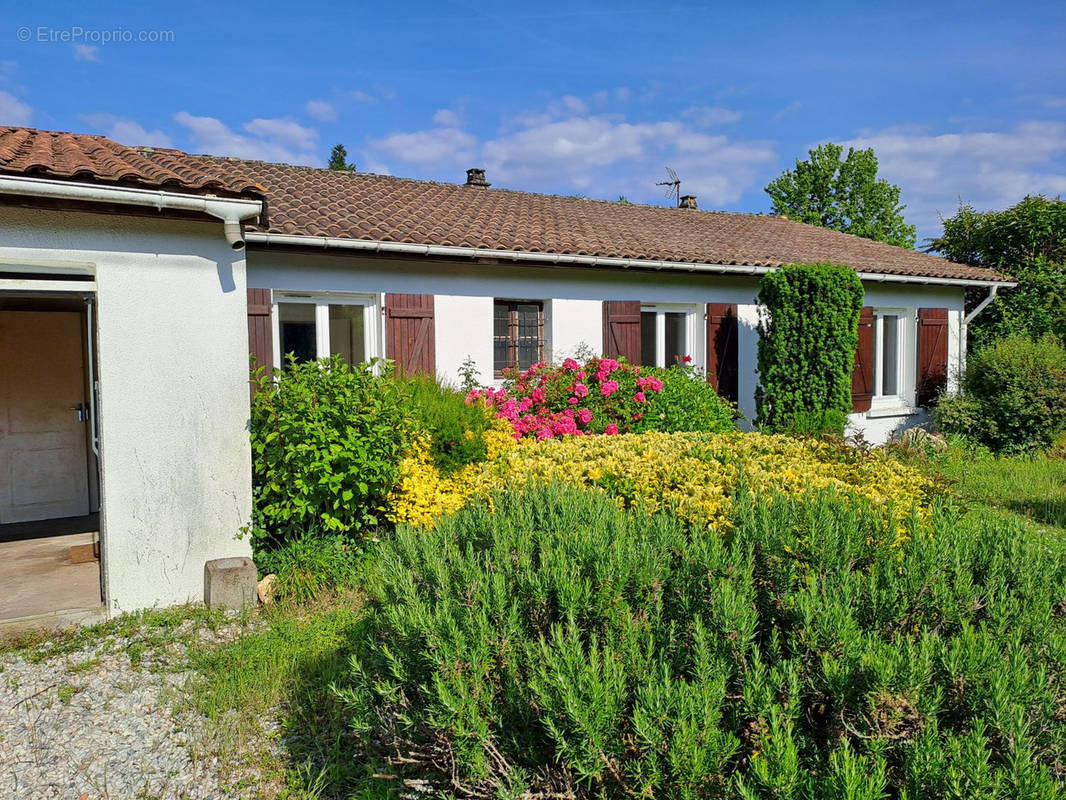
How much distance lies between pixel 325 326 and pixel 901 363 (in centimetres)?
1091

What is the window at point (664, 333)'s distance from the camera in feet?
35.3

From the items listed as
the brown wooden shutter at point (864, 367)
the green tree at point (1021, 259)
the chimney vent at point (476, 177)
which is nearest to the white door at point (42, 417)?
the chimney vent at point (476, 177)

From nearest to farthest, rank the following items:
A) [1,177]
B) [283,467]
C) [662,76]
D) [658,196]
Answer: [1,177]
[283,467]
[662,76]
[658,196]

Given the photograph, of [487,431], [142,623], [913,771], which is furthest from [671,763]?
[487,431]

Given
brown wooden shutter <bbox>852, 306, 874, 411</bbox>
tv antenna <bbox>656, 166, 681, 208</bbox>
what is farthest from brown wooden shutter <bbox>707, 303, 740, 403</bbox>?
tv antenna <bbox>656, 166, 681, 208</bbox>

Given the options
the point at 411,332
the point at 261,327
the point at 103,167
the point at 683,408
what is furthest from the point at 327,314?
the point at 683,408

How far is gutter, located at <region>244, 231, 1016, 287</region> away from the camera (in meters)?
7.38

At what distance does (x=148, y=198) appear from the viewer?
4875mm

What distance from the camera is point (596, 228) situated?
1158 cm

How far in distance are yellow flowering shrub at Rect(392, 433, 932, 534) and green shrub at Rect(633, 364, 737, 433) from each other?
2.88m

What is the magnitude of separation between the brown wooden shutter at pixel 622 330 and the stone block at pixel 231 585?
597 centimetres

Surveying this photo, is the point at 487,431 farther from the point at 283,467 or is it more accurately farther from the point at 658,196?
the point at 658,196

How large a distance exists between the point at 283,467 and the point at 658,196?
1744 centimetres

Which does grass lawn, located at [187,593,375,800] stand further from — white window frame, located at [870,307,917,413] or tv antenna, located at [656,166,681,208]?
tv antenna, located at [656,166,681,208]
